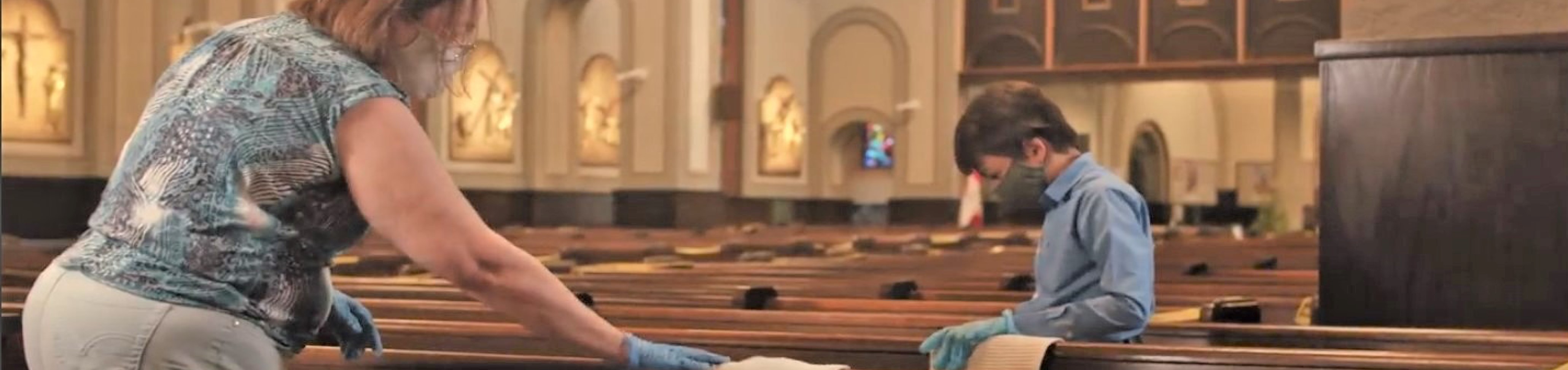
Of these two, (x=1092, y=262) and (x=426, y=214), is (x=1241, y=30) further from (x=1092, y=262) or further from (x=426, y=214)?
(x=426, y=214)

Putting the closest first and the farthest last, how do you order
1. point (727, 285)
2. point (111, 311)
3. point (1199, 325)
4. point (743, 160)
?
point (111, 311), point (1199, 325), point (727, 285), point (743, 160)

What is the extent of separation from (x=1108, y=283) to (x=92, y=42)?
1090 cm

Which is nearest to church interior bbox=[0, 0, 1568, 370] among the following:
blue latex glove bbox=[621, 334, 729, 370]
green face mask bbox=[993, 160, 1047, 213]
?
blue latex glove bbox=[621, 334, 729, 370]

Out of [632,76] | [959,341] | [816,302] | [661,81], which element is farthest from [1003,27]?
[959,341]

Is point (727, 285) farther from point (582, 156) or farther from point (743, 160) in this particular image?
point (743, 160)

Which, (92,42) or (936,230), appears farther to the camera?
(936,230)

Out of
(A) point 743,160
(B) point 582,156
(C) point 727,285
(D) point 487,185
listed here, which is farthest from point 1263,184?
(C) point 727,285

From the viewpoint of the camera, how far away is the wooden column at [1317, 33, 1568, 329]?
12.4ft

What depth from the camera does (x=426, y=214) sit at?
1835 mm

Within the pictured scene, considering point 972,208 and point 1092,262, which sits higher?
point 1092,262

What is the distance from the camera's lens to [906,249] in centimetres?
1195

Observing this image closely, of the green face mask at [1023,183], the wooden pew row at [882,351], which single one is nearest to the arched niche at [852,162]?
the wooden pew row at [882,351]

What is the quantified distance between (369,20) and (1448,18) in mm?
2837

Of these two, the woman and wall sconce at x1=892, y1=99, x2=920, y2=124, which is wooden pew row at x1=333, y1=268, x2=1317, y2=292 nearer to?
the woman
